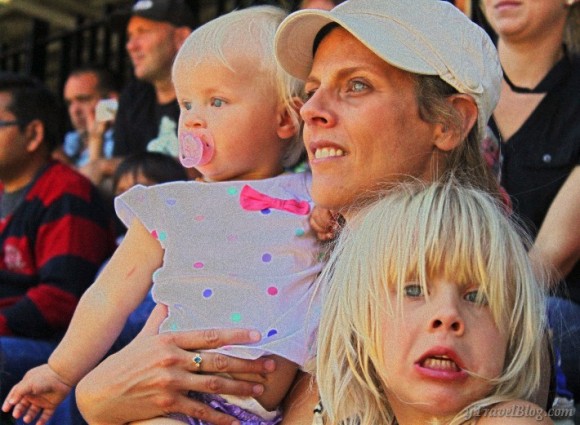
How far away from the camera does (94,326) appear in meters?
2.32

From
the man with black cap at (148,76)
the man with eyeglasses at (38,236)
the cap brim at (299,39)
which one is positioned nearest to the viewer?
the cap brim at (299,39)

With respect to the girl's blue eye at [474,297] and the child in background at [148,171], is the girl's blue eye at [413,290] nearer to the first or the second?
the girl's blue eye at [474,297]

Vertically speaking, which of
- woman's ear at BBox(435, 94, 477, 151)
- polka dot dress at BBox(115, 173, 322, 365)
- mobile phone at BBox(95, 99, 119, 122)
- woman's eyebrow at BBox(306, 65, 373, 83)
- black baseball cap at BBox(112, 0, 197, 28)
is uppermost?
woman's eyebrow at BBox(306, 65, 373, 83)

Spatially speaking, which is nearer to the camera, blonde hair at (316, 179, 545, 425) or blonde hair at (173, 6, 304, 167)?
blonde hair at (316, 179, 545, 425)

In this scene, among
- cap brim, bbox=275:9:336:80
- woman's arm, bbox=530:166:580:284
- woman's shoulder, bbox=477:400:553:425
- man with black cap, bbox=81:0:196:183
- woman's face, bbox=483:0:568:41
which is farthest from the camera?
man with black cap, bbox=81:0:196:183

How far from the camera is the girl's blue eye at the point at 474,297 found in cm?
170

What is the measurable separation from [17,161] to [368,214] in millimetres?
2599

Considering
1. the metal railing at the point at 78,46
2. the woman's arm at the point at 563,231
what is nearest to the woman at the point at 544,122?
the woman's arm at the point at 563,231

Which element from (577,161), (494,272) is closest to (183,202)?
(494,272)

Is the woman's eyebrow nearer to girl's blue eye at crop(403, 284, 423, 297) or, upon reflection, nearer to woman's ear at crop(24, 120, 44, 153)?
girl's blue eye at crop(403, 284, 423, 297)

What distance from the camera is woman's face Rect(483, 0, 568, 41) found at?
9.78 feet

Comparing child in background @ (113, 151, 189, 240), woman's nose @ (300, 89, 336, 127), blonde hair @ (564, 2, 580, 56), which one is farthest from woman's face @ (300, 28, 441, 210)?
child in background @ (113, 151, 189, 240)

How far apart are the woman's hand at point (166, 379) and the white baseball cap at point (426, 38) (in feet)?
2.16

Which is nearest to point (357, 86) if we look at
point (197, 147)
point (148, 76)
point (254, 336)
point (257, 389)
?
point (197, 147)
